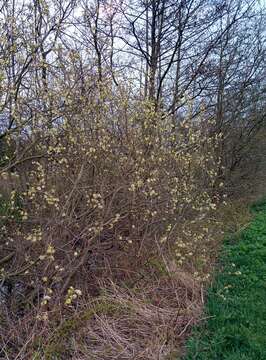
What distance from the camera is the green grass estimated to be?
371 centimetres

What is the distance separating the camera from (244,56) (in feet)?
41.9

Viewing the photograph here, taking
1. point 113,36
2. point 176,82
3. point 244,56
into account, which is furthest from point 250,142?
point 113,36

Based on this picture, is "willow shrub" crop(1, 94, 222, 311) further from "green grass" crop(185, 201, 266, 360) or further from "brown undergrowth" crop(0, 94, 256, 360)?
"green grass" crop(185, 201, 266, 360)

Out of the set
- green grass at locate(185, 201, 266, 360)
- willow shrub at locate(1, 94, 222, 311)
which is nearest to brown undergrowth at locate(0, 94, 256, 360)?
willow shrub at locate(1, 94, 222, 311)

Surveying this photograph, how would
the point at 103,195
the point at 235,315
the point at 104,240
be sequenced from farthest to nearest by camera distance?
the point at 104,240 → the point at 103,195 → the point at 235,315

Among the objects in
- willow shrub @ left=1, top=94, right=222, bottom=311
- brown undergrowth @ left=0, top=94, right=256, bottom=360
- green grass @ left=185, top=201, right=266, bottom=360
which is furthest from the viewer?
willow shrub @ left=1, top=94, right=222, bottom=311

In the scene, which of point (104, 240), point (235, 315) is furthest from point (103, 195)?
point (235, 315)

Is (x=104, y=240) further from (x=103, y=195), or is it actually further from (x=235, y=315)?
(x=235, y=315)

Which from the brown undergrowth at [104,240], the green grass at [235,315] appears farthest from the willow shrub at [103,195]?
the green grass at [235,315]

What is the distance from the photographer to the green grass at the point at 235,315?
3709 millimetres

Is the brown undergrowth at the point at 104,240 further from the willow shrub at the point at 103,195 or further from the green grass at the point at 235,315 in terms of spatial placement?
the green grass at the point at 235,315

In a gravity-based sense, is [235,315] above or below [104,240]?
below

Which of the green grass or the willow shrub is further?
the willow shrub

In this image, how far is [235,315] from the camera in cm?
435
